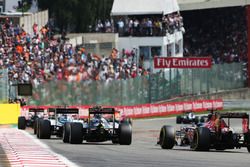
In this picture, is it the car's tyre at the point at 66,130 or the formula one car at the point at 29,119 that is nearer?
the car's tyre at the point at 66,130

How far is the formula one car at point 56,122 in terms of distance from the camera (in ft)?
108

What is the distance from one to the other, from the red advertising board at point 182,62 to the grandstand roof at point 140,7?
13.3ft

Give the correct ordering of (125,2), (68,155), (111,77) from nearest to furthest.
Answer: (68,155)
(111,77)
(125,2)

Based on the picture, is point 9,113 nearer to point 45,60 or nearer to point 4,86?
point 4,86

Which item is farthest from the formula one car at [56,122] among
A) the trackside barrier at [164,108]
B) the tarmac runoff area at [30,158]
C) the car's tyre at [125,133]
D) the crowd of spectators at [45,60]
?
the trackside barrier at [164,108]

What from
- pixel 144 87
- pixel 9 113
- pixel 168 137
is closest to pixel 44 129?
pixel 168 137

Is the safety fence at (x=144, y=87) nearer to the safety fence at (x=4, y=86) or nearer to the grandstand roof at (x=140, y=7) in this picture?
the safety fence at (x=4, y=86)

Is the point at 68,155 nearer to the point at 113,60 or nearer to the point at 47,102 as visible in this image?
the point at 47,102

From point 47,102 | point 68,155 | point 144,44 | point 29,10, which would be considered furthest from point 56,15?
point 68,155

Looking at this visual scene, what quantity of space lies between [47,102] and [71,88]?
4.93 ft

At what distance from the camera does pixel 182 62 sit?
66500 millimetres

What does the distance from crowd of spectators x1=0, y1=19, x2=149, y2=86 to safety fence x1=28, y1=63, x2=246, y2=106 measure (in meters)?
0.50

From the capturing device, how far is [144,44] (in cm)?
6669

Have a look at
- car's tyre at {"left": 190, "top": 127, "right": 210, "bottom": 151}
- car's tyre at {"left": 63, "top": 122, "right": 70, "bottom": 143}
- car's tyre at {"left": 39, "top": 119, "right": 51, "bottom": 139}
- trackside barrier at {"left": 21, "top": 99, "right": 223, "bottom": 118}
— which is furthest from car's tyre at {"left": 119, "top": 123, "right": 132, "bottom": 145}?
trackside barrier at {"left": 21, "top": 99, "right": 223, "bottom": 118}
